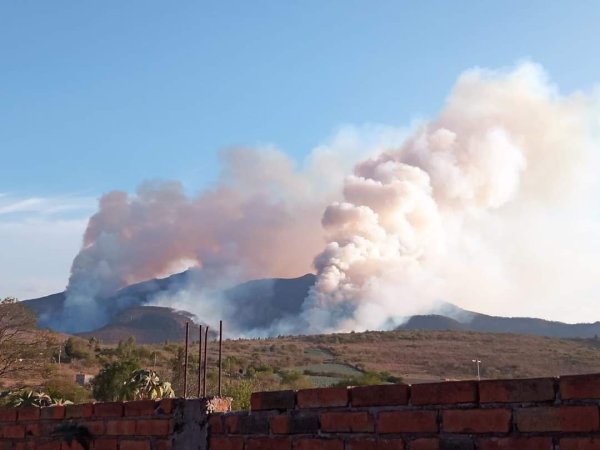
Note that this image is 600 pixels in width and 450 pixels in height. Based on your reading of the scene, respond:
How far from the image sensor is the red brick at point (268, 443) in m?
4.24

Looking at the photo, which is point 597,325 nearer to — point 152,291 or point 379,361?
point 379,361

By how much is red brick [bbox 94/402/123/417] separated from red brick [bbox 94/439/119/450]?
0.56 feet

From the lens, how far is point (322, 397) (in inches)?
161

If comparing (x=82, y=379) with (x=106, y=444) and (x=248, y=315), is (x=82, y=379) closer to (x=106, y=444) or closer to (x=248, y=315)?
(x=106, y=444)

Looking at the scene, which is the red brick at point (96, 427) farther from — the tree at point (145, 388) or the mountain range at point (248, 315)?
the mountain range at point (248, 315)

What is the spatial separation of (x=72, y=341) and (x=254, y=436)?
53641 millimetres

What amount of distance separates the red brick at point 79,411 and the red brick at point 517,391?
325 cm

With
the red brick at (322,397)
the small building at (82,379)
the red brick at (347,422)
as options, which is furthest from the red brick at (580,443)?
the small building at (82,379)

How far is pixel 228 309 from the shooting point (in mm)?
185125

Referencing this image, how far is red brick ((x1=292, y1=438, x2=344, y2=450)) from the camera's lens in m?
3.96

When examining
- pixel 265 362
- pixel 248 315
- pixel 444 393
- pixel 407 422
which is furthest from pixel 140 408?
pixel 248 315

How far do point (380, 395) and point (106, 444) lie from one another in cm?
250

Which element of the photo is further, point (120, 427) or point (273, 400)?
point (120, 427)

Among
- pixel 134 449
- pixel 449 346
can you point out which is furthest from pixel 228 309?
pixel 134 449
